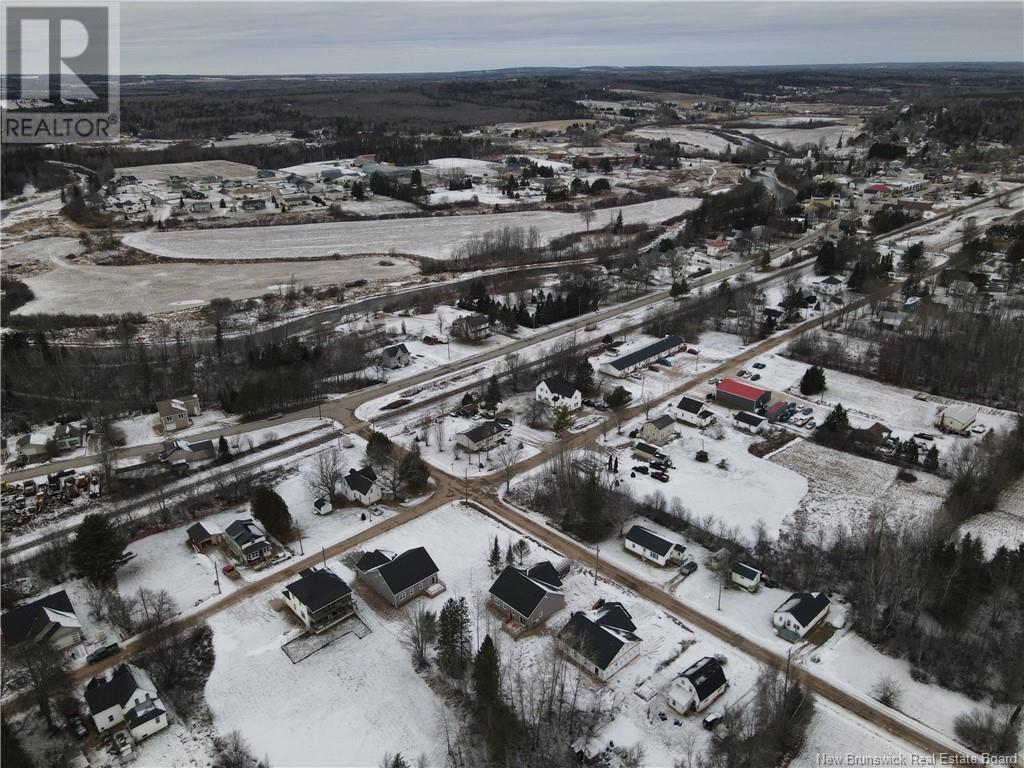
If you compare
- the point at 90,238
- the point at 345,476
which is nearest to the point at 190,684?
the point at 345,476

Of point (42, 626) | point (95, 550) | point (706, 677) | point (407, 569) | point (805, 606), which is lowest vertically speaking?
point (42, 626)

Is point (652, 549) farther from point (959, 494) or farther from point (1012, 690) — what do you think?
point (959, 494)

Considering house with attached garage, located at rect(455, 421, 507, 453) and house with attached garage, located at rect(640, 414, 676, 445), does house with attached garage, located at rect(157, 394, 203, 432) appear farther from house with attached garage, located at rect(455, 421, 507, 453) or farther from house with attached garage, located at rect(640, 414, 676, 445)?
house with attached garage, located at rect(640, 414, 676, 445)

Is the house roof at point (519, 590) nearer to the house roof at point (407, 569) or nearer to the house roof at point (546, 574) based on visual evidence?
the house roof at point (546, 574)

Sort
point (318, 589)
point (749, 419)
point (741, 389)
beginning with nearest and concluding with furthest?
point (318, 589)
point (749, 419)
point (741, 389)

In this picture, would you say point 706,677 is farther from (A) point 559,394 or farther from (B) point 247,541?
(A) point 559,394

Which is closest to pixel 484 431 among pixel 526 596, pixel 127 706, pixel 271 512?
pixel 271 512

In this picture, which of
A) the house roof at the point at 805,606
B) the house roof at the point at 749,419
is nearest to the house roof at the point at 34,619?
the house roof at the point at 805,606
